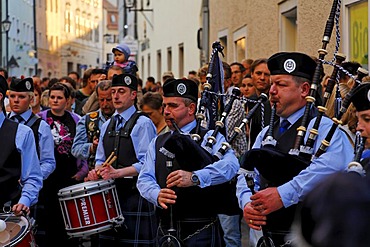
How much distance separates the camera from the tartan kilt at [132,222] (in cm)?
679

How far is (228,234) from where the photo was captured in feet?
25.3

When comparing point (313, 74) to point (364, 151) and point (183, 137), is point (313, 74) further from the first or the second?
point (183, 137)

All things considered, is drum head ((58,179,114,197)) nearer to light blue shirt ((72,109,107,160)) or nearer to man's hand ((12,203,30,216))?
man's hand ((12,203,30,216))

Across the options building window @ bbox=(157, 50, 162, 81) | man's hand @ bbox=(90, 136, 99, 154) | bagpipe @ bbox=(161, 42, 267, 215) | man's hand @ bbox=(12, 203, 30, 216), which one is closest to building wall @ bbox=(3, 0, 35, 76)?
building window @ bbox=(157, 50, 162, 81)

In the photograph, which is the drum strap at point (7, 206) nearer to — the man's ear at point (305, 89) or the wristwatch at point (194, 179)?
the wristwatch at point (194, 179)

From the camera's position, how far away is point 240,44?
16453 mm

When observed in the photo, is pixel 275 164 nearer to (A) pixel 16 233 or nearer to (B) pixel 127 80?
(A) pixel 16 233

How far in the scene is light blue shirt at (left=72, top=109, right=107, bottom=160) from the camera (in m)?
7.67

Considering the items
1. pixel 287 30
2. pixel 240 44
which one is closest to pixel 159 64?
pixel 240 44

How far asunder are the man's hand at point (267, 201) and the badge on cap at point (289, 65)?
25.6 inches

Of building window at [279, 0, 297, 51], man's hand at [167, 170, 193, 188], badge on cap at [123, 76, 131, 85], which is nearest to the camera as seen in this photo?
man's hand at [167, 170, 193, 188]

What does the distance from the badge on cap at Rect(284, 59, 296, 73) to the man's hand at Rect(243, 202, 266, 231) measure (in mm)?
730

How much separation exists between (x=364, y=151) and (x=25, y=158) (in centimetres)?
257

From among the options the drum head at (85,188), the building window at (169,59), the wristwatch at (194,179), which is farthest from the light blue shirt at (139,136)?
the building window at (169,59)
